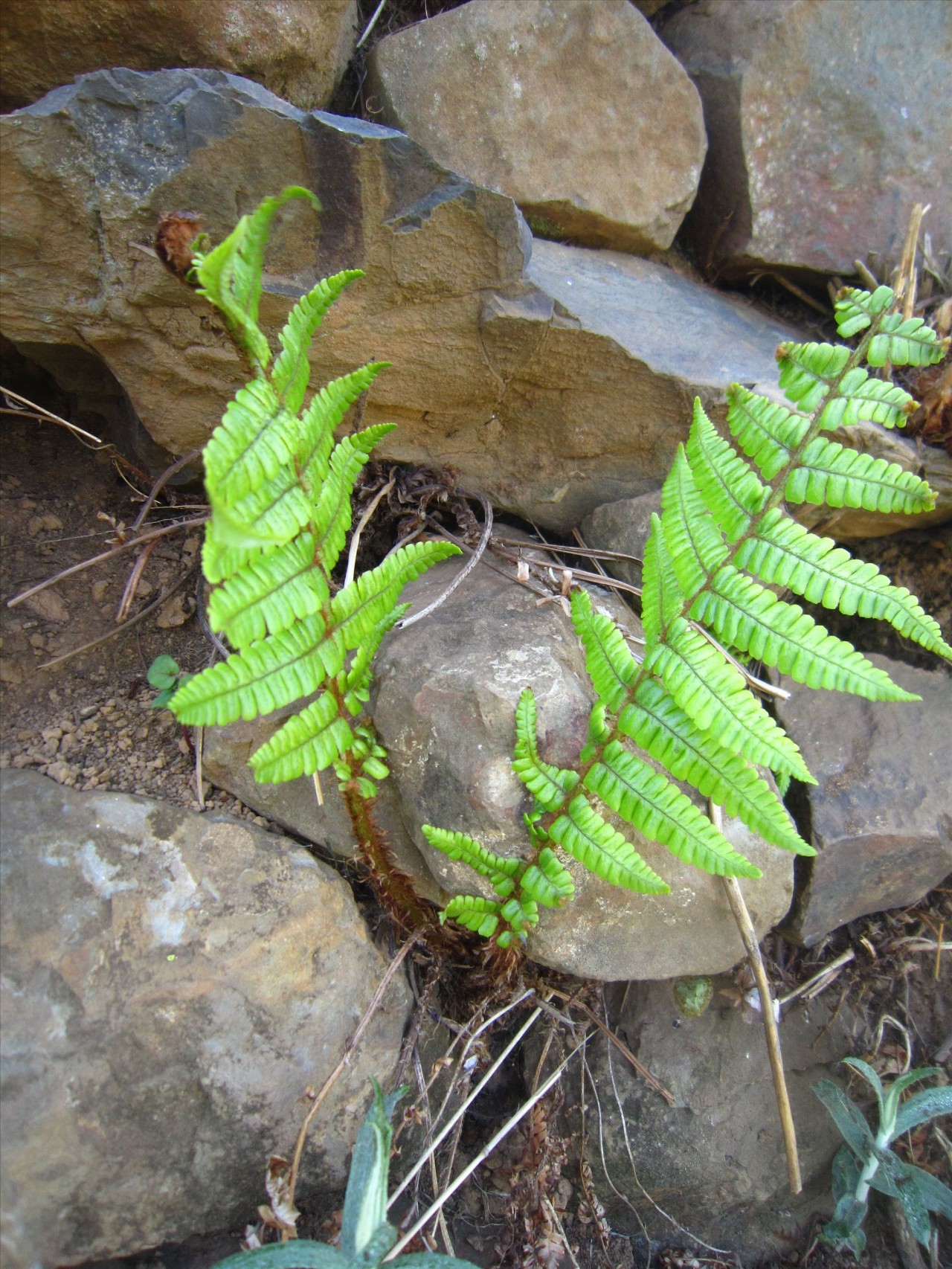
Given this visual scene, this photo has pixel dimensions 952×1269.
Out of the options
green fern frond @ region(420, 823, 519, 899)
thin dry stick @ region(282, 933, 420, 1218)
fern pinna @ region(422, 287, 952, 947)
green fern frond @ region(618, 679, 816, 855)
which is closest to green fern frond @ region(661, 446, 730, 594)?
fern pinna @ region(422, 287, 952, 947)

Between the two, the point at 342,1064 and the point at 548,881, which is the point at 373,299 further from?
the point at 342,1064

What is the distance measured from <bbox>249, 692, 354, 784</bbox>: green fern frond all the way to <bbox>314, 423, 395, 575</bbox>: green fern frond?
13.2 inches

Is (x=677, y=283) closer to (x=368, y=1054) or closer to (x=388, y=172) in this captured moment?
(x=388, y=172)

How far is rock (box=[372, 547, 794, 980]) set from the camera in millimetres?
2078

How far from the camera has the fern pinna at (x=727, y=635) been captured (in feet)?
5.61

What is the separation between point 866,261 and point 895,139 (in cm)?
49

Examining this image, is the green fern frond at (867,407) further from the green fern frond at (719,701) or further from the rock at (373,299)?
the rock at (373,299)

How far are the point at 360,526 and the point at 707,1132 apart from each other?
2.19 metres

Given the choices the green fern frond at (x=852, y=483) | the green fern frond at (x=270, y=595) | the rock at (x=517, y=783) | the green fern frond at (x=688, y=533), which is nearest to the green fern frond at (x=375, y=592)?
the green fern frond at (x=270, y=595)

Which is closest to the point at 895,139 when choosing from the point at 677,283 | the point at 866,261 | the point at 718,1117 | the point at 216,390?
the point at 866,261

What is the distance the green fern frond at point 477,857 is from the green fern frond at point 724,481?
0.98 meters

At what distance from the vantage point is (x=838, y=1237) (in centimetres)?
234

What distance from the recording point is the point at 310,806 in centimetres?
229

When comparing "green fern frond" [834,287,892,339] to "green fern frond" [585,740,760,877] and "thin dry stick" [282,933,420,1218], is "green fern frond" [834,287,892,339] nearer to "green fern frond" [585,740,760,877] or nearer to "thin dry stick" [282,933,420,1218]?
"green fern frond" [585,740,760,877]
